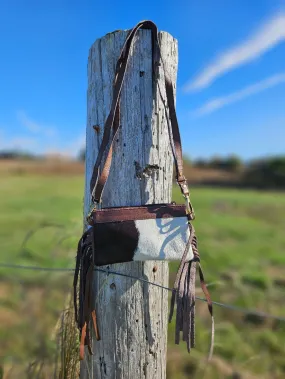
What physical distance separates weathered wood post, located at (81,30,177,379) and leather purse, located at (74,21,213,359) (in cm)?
5

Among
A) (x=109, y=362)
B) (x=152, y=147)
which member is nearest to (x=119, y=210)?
(x=152, y=147)

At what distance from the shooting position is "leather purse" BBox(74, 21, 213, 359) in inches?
51.6

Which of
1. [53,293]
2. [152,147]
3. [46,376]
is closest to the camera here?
[152,147]

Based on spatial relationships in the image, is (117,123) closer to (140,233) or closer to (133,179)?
(133,179)

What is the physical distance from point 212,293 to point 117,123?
4559 mm

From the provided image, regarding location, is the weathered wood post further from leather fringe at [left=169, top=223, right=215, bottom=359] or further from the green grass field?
the green grass field

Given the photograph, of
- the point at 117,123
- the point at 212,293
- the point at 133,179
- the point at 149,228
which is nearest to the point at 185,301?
the point at 149,228

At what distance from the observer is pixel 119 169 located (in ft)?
4.64

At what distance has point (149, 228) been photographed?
132 cm

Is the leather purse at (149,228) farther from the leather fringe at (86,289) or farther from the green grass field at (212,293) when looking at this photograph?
the green grass field at (212,293)

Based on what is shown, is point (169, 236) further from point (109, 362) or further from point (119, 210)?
point (109, 362)

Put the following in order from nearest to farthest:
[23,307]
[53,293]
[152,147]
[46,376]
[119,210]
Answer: [119,210] → [152,147] → [46,376] → [53,293] → [23,307]

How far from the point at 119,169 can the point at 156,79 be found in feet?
1.21

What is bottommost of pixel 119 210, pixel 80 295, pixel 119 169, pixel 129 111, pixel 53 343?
pixel 53 343
